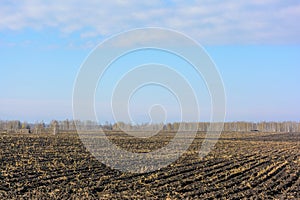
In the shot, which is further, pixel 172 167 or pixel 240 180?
pixel 172 167

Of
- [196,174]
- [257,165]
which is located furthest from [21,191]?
[257,165]

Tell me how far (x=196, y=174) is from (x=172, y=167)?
9.01 feet

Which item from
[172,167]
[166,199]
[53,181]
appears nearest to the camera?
[166,199]

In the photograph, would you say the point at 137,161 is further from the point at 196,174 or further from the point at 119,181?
the point at 119,181

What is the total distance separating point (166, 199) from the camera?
1205 centimetres

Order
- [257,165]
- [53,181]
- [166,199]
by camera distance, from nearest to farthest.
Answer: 1. [166,199]
2. [53,181]
3. [257,165]

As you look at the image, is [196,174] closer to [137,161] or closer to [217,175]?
[217,175]

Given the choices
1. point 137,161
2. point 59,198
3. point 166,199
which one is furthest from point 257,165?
point 59,198

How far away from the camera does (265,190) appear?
1402 centimetres

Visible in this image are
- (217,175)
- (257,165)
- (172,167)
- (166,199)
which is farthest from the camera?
(257,165)

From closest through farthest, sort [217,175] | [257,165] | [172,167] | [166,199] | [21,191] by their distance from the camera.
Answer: [166,199] < [21,191] < [217,175] < [172,167] < [257,165]

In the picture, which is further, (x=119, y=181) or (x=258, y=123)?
(x=258, y=123)

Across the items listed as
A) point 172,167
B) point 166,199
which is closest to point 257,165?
point 172,167

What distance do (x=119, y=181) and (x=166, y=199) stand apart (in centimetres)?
369
